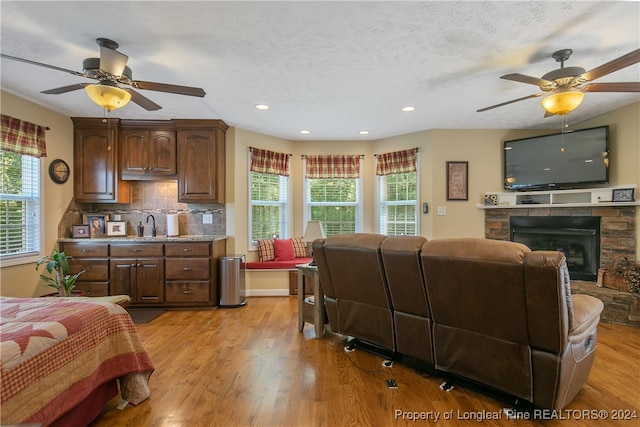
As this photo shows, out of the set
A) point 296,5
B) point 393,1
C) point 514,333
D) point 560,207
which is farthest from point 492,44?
point 560,207

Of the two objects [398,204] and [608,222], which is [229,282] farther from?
[608,222]

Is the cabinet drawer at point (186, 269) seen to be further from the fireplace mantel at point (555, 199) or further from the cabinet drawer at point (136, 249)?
the fireplace mantel at point (555, 199)

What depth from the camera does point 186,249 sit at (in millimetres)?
3914

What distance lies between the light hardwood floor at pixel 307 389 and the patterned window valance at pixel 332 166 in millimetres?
2835

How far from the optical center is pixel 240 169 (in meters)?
4.56

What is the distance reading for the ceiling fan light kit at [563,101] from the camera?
7.72 ft

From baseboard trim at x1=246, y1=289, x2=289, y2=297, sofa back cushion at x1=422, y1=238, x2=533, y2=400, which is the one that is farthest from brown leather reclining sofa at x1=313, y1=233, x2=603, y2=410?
baseboard trim at x1=246, y1=289, x2=289, y2=297

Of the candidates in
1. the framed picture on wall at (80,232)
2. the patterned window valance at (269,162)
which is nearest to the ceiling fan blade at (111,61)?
the patterned window valance at (269,162)

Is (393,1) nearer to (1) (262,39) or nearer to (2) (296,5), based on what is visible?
(2) (296,5)

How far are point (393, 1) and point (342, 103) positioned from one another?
1705 mm

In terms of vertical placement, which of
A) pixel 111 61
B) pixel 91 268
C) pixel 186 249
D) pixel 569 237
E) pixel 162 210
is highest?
pixel 111 61

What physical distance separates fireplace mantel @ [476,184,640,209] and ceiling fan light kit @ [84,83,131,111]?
14.7 ft

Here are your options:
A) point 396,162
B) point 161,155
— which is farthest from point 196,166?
point 396,162

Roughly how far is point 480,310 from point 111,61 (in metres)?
2.97
